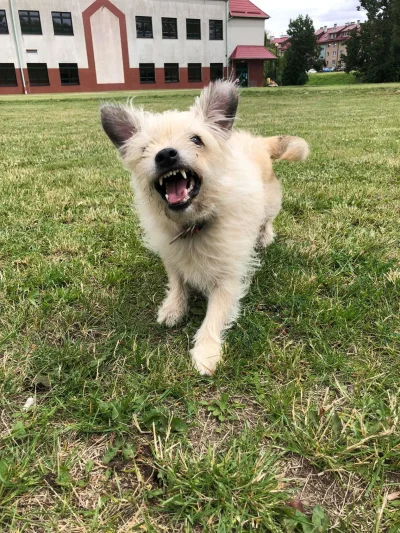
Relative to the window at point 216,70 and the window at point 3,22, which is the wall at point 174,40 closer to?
the window at point 216,70

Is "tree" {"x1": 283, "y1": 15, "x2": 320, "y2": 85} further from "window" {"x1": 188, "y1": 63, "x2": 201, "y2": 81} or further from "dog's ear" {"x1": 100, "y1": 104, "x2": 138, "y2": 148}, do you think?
"dog's ear" {"x1": 100, "y1": 104, "x2": 138, "y2": 148}

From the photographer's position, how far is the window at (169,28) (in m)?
37.7

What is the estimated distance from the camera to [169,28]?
38219mm

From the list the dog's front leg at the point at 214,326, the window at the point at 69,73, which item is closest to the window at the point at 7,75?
the window at the point at 69,73

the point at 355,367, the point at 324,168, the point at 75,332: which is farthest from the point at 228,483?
the point at 324,168

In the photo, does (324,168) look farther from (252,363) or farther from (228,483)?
(228,483)

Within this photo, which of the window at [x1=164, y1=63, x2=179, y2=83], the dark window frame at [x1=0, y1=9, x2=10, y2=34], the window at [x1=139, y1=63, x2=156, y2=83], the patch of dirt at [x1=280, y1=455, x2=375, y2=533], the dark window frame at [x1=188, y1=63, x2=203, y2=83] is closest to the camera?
the patch of dirt at [x1=280, y1=455, x2=375, y2=533]

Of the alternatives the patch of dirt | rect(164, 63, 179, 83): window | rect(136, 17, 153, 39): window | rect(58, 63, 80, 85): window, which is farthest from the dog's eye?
rect(164, 63, 179, 83): window

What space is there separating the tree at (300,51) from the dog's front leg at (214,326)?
56.5m

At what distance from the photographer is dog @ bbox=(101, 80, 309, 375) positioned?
233 cm

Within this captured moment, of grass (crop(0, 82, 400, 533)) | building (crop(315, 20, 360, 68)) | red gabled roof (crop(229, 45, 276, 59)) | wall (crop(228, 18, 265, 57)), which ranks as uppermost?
building (crop(315, 20, 360, 68))

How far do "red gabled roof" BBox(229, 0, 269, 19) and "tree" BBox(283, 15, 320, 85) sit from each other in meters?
13.1

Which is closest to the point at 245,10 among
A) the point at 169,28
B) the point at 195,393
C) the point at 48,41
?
the point at 169,28

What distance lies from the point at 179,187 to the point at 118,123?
2.11 ft
